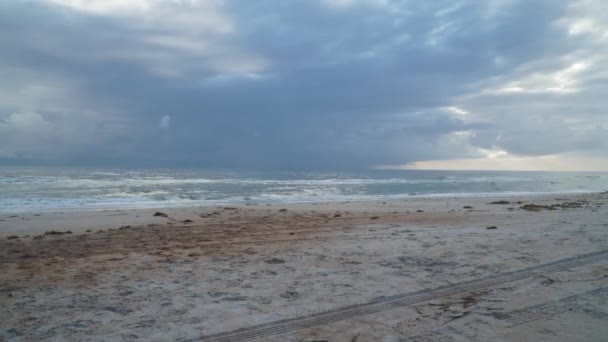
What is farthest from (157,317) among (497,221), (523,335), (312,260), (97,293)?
(497,221)

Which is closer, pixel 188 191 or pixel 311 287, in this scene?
pixel 311 287

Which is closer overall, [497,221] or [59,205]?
[497,221]

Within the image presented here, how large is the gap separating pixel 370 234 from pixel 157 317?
675cm

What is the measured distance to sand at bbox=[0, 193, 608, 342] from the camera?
3971mm

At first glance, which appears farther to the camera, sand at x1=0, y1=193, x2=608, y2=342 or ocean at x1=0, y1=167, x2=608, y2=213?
ocean at x1=0, y1=167, x2=608, y2=213

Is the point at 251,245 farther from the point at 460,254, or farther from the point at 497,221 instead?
the point at 497,221

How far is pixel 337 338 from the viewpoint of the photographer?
3.76m

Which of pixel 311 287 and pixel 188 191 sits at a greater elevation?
pixel 311 287

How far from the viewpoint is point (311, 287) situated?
211 inches

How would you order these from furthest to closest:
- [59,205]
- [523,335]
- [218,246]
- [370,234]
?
[59,205] < [370,234] < [218,246] < [523,335]

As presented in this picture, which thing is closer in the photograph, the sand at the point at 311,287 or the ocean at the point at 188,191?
the sand at the point at 311,287

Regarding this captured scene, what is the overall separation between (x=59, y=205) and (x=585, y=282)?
23.3m

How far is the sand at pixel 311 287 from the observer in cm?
397

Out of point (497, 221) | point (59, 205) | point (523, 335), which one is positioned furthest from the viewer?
point (59, 205)
